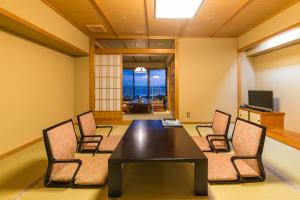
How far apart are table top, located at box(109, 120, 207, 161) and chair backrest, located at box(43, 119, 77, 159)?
0.59 m

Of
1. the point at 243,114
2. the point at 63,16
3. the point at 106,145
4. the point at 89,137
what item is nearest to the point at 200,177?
the point at 106,145

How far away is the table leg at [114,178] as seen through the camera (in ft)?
5.47

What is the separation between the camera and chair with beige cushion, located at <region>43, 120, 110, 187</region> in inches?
74.4

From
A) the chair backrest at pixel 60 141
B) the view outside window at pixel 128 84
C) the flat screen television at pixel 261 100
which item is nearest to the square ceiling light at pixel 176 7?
the chair backrest at pixel 60 141

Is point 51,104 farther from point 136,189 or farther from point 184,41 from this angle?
point 184,41

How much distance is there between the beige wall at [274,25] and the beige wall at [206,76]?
0.67 m

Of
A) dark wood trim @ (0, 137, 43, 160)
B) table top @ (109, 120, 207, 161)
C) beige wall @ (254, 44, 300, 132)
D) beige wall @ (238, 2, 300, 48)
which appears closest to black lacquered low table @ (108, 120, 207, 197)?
table top @ (109, 120, 207, 161)

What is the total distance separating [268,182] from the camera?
221cm

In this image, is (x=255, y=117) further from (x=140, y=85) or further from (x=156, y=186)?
(x=140, y=85)

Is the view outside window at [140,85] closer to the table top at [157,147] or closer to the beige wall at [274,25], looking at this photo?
the beige wall at [274,25]

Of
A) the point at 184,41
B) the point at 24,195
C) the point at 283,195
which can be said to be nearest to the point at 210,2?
the point at 184,41

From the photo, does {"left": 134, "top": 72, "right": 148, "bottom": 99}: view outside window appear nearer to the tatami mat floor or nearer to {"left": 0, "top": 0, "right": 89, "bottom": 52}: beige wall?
{"left": 0, "top": 0, "right": 89, "bottom": 52}: beige wall

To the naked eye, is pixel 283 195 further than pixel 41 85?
No

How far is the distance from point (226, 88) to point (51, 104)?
4835 millimetres
